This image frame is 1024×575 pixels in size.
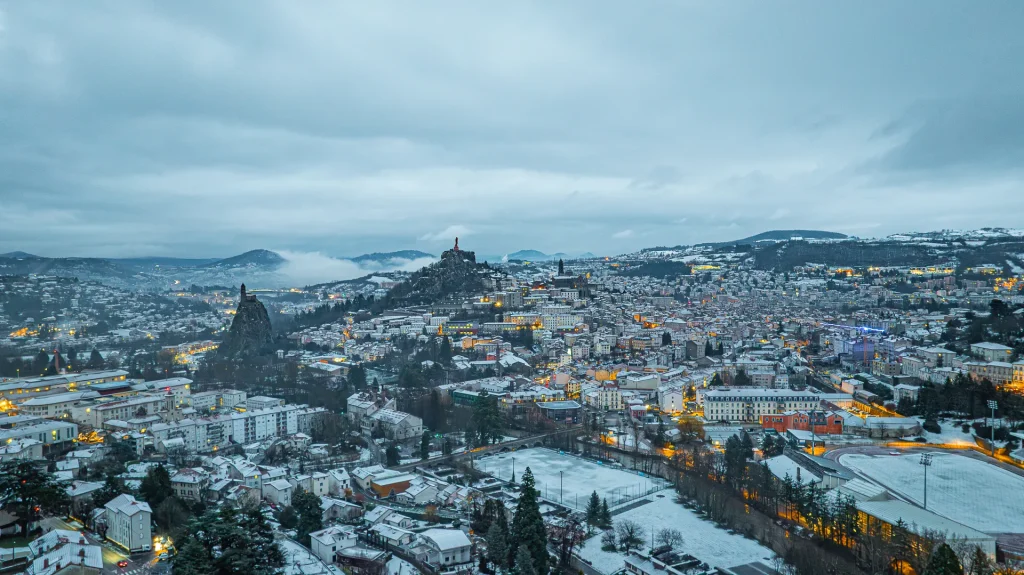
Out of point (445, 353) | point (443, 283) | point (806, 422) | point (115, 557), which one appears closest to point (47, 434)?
point (115, 557)

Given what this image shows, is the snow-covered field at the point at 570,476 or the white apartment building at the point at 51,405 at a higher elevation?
the white apartment building at the point at 51,405

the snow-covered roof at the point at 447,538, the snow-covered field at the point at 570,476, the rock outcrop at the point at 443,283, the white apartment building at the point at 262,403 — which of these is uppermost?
the rock outcrop at the point at 443,283

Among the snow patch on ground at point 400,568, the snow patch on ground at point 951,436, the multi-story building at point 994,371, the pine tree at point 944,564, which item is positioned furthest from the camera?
the multi-story building at point 994,371

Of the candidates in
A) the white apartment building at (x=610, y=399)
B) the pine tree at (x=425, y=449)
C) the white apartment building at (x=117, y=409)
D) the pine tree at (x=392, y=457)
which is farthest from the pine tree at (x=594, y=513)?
the white apartment building at (x=117, y=409)

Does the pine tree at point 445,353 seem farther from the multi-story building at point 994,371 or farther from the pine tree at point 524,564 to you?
the pine tree at point 524,564

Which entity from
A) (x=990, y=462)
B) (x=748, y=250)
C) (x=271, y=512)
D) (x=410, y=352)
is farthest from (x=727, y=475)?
(x=748, y=250)

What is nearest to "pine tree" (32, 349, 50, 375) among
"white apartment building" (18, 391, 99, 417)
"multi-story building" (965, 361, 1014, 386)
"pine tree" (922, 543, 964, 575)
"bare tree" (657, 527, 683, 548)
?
"white apartment building" (18, 391, 99, 417)

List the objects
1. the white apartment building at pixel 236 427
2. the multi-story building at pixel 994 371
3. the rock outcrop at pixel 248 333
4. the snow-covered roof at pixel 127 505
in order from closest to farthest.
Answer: the snow-covered roof at pixel 127 505, the white apartment building at pixel 236 427, the multi-story building at pixel 994 371, the rock outcrop at pixel 248 333
